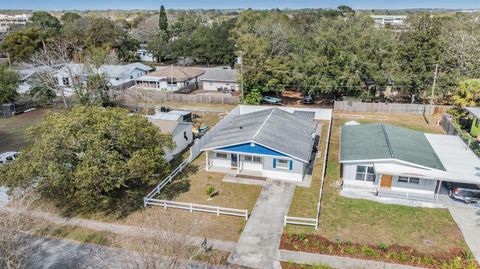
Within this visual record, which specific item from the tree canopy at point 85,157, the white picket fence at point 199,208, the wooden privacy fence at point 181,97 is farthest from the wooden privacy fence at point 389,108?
the tree canopy at point 85,157

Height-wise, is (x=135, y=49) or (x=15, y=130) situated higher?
(x=135, y=49)

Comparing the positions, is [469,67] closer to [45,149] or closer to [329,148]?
[329,148]

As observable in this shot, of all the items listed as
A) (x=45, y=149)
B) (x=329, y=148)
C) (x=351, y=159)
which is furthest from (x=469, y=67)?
(x=45, y=149)

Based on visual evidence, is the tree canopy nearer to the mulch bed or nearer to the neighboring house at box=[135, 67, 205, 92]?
the mulch bed

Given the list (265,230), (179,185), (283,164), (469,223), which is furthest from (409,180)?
(179,185)

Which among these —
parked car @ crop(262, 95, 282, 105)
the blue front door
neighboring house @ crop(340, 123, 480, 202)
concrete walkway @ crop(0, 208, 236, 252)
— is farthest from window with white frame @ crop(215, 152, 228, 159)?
parked car @ crop(262, 95, 282, 105)

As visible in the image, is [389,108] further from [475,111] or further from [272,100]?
[272,100]
